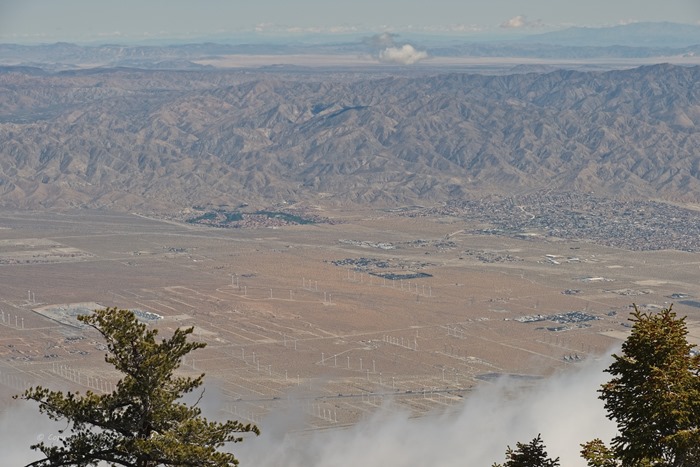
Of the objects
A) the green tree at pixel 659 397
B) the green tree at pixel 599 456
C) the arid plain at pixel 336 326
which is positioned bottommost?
the arid plain at pixel 336 326

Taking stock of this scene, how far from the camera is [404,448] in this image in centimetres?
9450

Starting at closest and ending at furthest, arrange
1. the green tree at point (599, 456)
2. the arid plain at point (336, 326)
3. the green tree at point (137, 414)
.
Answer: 1. the green tree at point (599, 456)
2. the green tree at point (137, 414)
3. the arid plain at point (336, 326)

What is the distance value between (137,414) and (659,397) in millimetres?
8542

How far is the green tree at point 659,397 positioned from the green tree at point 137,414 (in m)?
6.55

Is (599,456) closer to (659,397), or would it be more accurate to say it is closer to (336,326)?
(659,397)

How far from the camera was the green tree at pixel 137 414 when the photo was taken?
20781 mm

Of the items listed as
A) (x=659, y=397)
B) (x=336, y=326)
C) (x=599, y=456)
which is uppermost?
(x=659, y=397)

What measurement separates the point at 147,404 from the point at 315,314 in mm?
140808

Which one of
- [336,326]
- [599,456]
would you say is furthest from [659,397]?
[336,326]

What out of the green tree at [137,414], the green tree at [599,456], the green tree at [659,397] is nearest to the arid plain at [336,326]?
the green tree at [137,414]

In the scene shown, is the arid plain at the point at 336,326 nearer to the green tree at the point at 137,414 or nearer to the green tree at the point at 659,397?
the green tree at the point at 137,414

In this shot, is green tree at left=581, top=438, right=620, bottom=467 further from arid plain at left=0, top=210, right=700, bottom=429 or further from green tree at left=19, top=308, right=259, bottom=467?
arid plain at left=0, top=210, right=700, bottom=429

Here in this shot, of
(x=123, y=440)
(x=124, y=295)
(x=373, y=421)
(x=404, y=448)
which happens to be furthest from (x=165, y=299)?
(x=123, y=440)

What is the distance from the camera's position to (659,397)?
730 inches
